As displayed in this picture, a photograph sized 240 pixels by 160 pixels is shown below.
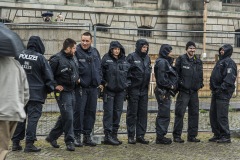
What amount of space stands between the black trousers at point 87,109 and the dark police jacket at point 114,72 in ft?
1.07

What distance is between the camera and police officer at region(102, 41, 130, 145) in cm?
1302

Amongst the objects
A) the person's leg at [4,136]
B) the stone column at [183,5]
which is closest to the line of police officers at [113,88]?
the person's leg at [4,136]

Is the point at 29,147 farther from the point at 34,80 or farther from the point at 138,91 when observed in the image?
the point at 138,91

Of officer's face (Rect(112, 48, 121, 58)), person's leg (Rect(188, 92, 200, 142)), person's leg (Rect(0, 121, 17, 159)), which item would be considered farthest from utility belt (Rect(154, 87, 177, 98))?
person's leg (Rect(0, 121, 17, 159))

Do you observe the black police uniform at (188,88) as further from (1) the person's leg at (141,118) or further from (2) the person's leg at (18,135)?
(2) the person's leg at (18,135)

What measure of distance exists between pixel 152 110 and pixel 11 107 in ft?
28.9

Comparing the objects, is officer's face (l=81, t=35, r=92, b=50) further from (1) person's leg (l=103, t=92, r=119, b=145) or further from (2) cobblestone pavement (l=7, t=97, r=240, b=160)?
(2) cobblestone pavement (l=7, t=97, r=240, b=160)

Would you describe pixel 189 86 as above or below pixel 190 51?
below

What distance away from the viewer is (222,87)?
1366 cm

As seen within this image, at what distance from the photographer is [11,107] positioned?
26.4 feet

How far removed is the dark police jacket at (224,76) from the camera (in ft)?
44.8

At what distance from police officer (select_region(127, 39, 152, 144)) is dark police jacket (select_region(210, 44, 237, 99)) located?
142 centimetres

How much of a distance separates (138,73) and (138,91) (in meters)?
0.37

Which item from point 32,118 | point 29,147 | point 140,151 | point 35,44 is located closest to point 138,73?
point 140,151
